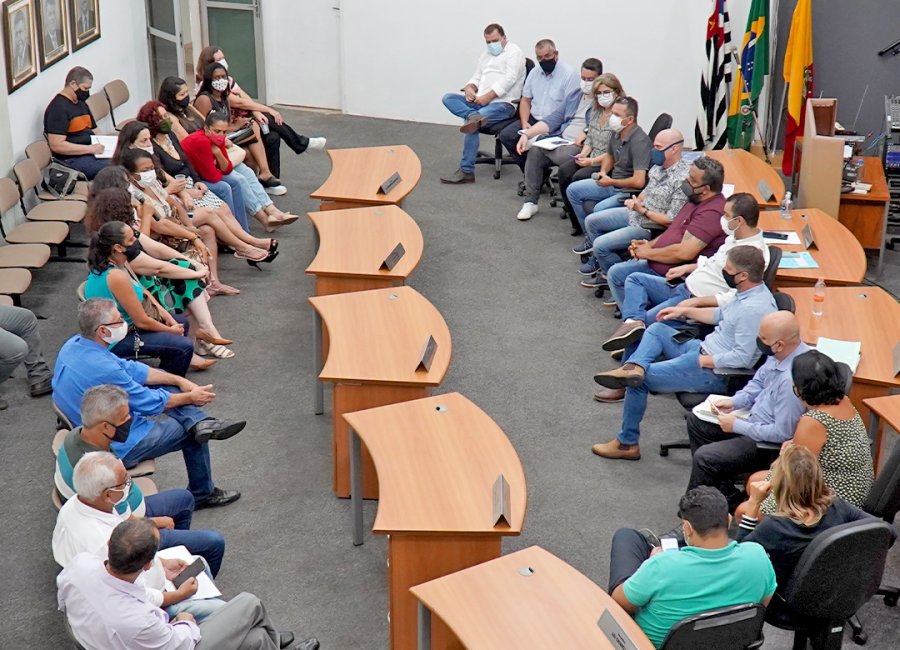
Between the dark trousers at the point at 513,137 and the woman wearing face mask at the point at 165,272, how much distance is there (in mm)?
3462

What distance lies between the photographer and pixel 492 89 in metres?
9.73

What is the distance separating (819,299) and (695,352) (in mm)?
819

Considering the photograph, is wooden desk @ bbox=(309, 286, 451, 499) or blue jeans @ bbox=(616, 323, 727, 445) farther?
blue jeans @ bbox=(616, 323, 727, 445)

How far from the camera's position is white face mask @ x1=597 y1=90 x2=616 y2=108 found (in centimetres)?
829

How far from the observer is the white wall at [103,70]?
8.26 m

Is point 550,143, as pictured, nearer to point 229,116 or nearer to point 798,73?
point 798,73

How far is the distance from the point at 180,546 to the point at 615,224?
4.35 meters

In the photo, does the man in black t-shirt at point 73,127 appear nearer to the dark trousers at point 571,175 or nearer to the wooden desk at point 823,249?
the dark trousers at point 571,175

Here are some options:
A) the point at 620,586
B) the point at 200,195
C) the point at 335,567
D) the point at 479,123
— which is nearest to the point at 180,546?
the point at 335,567

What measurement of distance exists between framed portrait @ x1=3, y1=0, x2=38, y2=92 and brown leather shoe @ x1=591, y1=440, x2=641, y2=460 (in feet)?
16.9

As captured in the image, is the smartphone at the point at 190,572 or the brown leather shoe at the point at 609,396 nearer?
the smartphone at the point at 190,572

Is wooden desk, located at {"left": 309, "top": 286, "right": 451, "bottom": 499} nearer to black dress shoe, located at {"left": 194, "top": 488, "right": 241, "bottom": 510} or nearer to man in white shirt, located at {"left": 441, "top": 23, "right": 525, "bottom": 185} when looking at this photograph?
black dress shoe, located at {"left": 194, "top": 488, "right": 241, "bottom": 510}

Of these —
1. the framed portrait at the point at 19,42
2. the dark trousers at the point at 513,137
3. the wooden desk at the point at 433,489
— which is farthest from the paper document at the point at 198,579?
the dark trousers at the point at 513,137

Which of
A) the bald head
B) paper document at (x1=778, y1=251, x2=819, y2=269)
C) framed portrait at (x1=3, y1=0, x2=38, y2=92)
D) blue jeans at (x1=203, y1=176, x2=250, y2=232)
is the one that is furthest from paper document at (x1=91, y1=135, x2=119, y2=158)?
the bald head
